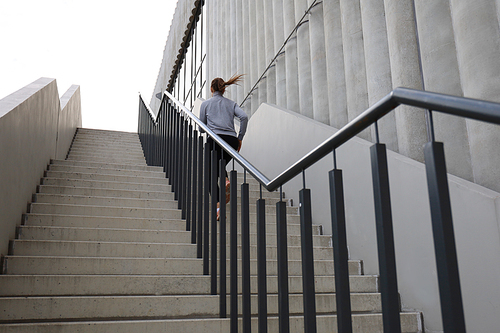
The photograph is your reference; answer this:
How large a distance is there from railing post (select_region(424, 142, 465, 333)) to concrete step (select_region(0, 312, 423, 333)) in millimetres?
1602

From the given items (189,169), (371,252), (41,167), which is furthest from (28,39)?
(371,252)

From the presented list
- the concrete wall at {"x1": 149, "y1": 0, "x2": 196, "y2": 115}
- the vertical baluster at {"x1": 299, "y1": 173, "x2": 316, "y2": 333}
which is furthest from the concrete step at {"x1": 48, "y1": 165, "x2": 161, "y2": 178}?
the concrete wall at {"x1": 149, "y1": 0, "x2": 196, "y2": 115}

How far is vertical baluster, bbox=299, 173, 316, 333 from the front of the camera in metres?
1.49

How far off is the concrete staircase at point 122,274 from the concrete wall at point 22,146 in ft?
0.47

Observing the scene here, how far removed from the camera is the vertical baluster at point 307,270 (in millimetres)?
1489

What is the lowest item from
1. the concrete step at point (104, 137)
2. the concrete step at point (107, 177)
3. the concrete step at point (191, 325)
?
the concrete step at point (191, 325)

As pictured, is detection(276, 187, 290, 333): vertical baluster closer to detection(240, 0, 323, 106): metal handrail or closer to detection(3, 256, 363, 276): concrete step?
detection(3, 256, 363, 276): concrete step

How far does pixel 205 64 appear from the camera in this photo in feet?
40.6

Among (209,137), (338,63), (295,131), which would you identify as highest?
(338,63)

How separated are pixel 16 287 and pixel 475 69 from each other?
10.2 ft

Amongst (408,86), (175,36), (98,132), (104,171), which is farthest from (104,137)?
(175,36)

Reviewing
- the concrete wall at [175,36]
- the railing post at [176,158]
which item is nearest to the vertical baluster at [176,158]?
the railing post at [176,158]

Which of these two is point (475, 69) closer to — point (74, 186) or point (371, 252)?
point (371, 252)

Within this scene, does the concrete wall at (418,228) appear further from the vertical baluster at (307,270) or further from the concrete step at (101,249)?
the vertical baluster at (307,270)
